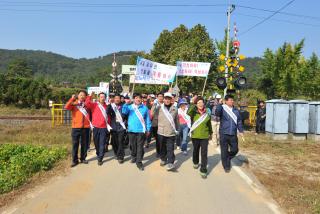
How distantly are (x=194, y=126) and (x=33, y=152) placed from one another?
5.09 metres

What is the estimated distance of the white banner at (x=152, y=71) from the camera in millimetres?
13648

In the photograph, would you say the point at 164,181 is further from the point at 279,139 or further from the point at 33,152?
the point at 279,139

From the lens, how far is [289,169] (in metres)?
9.27

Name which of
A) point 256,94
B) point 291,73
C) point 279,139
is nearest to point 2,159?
point 279,139

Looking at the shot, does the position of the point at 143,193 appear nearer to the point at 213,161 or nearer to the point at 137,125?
the point at 137,125

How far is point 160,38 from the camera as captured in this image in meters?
45.4

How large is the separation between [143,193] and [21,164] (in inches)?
132

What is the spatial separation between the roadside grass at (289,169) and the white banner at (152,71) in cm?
412

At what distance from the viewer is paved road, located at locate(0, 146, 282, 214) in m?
5.67

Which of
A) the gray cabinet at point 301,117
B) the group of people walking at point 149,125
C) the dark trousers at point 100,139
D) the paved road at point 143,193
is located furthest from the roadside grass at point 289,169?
the dark trousers at point 100,139

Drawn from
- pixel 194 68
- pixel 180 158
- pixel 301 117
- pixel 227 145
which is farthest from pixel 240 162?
pixel 194 68

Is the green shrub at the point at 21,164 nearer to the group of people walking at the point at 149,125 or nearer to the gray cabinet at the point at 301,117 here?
the group of people walking at the point at 149,125

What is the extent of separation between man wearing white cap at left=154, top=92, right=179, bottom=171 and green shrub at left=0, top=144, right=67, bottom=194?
2733 millimetres

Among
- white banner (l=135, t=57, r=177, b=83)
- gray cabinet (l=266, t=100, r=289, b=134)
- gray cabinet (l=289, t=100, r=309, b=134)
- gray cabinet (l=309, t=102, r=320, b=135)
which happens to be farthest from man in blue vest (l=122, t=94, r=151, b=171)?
gray cabinet (l=309, t=102, r=320, b=135)
